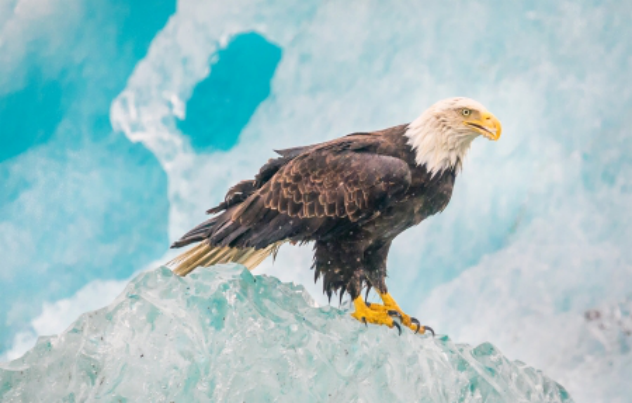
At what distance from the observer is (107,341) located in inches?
183

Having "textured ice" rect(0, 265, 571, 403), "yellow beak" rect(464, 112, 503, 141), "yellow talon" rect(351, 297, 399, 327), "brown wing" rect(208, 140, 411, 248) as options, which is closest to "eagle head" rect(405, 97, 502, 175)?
"yellow beak" rect(464, 112, 503, 141)

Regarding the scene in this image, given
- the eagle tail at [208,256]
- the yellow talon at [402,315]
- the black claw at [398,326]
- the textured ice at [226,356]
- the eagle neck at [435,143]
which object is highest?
the eagle neck at [435,143]

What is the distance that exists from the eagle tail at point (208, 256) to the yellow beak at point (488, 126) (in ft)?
5.13

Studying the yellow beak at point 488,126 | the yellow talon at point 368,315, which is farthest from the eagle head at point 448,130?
the yellow talon at point 368,315

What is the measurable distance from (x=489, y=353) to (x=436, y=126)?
1.62 metres

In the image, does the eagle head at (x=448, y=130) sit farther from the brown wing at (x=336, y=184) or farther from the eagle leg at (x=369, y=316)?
the eagle leg at (x=369, y=316)

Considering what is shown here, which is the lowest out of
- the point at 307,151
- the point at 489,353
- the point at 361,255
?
the point at 489,353

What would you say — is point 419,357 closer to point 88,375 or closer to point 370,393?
point 370,393

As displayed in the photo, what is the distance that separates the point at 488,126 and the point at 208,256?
212 centimetres

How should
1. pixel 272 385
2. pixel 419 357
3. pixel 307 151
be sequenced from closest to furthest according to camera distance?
pixel 272 385 < pixel 419 357 < pixel 307 151

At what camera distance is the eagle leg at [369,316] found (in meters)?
5.03

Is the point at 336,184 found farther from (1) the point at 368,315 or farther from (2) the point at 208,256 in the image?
(2) the point at 208,256

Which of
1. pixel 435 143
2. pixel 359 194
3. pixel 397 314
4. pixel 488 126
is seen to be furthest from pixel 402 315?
pixel 488 126

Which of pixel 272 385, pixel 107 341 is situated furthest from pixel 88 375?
pixel 272 385
